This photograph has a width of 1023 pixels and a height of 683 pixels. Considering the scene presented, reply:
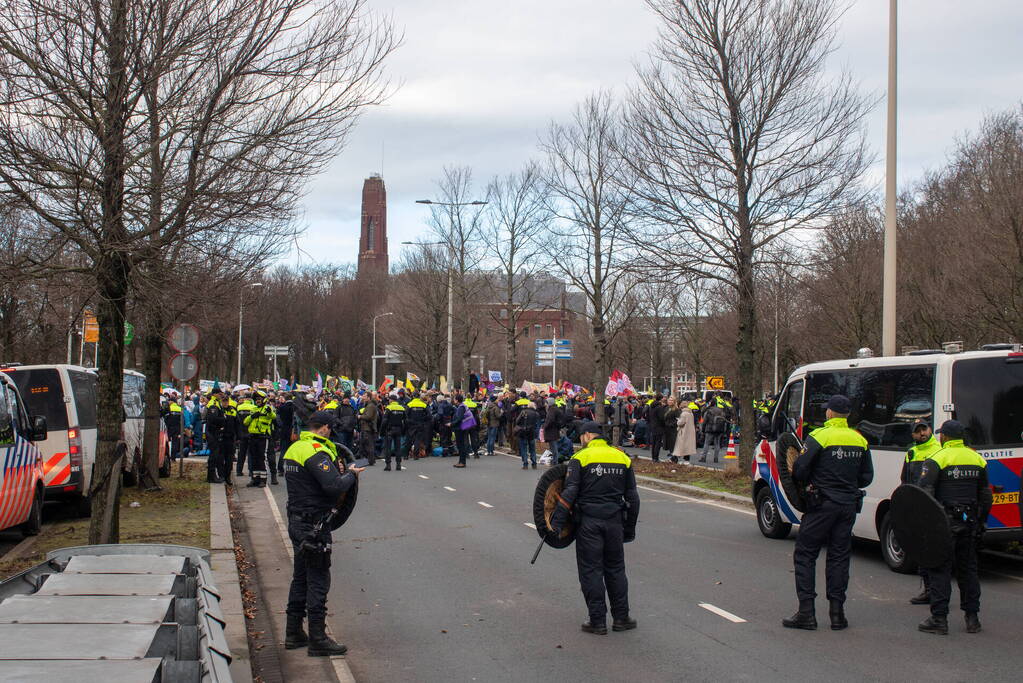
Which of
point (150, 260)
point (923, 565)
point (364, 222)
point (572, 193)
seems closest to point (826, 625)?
point (923, 565)

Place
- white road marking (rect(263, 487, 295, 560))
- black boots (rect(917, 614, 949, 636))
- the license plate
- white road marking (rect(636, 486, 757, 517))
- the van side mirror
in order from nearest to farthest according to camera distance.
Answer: black boots (rect(917, 614, 949, 636)), the license plate, the van side mirror, white road marking (rect(263, 487, 295, 560)), white road marking (rect(636, 486, 757, 517))

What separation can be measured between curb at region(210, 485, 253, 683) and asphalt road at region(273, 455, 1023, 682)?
81 cm

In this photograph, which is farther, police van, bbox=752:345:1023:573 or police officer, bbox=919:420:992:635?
police van, bbox=752:345:1023:573

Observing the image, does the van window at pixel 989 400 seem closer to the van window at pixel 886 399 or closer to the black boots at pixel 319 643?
the van window at pixel 886 399

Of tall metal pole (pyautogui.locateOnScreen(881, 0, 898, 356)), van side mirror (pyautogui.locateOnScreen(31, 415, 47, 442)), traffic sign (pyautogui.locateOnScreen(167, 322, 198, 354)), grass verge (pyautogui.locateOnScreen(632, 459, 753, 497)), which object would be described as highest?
tall metal pole (pyautogui.locateOnScreen(881, 0, 898, 356))

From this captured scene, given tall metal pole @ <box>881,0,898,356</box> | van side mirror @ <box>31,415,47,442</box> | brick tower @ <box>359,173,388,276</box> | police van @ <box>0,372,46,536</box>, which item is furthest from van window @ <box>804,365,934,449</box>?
brick tower @ <box>359,173,388,276</box>

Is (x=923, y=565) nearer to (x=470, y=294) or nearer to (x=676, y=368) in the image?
(x=470, y=294)

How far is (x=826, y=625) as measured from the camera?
8273 millimetres

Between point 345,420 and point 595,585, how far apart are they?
1724 cm

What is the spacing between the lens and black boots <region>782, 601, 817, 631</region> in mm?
8023

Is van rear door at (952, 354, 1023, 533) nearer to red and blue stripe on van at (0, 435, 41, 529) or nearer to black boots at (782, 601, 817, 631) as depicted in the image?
black boots at (782, 601, 817, 631)

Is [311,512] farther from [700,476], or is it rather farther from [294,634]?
[700,476]

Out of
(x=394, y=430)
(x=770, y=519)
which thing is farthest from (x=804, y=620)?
(x=394, y=430)

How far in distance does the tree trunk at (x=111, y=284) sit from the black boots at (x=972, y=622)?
23.6 feet
